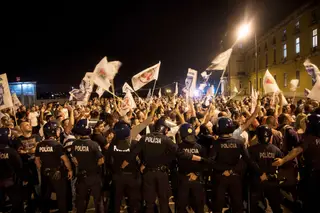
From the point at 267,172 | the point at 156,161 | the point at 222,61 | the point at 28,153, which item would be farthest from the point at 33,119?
the point at 267,172

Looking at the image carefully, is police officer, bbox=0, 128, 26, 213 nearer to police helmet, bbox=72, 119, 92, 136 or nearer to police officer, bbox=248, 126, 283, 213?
police helmet, bbox=72, 119, 92, 136

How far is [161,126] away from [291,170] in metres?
2.66

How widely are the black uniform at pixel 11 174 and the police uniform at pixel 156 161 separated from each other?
2.31 meters

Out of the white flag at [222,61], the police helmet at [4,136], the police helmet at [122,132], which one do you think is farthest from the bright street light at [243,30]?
the police helmet at [4,136]

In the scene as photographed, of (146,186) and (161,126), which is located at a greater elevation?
(161,126)

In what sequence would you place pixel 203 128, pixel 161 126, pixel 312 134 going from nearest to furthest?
pixel 312 134 < pixel 161 126 < pixel 203 128

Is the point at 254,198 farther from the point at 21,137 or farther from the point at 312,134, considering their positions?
the point at 21,137

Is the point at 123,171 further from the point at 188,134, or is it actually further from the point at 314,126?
the point at 314,126

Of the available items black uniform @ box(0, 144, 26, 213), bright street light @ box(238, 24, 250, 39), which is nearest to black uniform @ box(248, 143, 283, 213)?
black uniform @ box(0, 144, 26, 213)

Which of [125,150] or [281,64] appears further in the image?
[281,64]

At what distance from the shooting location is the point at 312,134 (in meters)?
5.27

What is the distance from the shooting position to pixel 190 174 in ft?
17.6

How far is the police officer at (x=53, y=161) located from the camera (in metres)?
5.44

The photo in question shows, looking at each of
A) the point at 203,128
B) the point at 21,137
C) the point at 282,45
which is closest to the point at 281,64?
the point at 282,45
